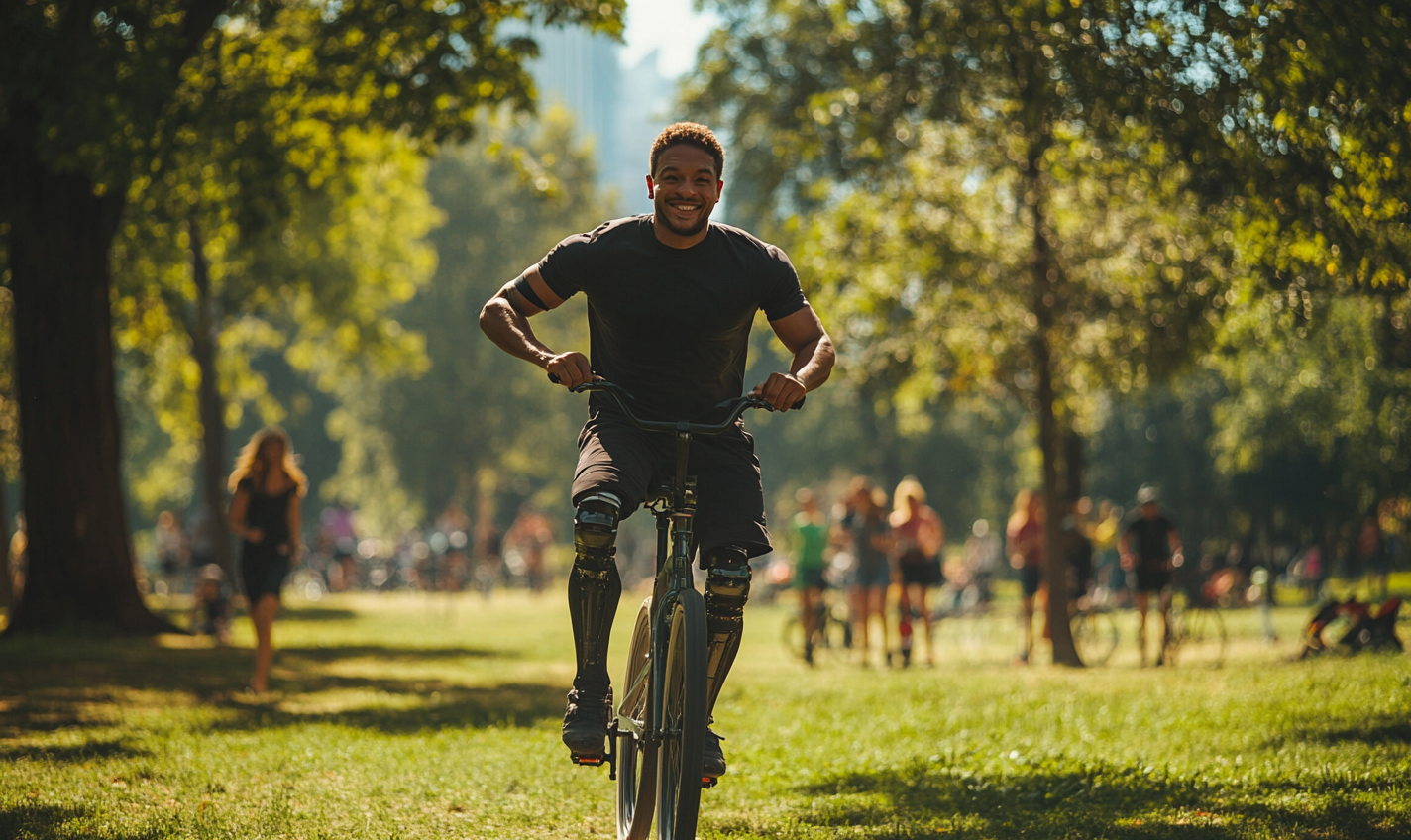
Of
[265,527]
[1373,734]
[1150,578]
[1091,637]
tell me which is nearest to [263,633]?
[265,527]

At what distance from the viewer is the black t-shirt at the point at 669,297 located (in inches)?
182

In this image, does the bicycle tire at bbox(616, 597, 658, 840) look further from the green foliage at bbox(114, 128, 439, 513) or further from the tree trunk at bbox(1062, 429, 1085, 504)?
the tree trunk at bbox(1062, 429, 1085, 504)

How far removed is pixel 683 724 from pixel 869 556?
43.8 feet

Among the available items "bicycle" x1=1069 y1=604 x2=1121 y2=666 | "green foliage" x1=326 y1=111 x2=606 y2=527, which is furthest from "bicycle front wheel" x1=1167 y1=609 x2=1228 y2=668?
"green foliage" x1=326 y1=111 x2=606 y2=527

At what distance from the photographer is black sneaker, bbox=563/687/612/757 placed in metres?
4.54

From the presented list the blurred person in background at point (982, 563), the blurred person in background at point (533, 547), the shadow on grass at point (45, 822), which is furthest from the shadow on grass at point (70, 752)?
the blurred person in background at point (533, 547)

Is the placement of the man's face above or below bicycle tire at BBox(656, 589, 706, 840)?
above

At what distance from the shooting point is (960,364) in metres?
17.2

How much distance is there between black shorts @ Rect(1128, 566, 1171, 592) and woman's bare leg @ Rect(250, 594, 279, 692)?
10099 mm

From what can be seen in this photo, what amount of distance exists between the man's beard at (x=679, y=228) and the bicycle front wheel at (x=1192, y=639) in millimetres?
12952

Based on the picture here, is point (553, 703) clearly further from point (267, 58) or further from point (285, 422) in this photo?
point (285, 422)

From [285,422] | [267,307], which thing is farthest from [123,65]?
[285,422]

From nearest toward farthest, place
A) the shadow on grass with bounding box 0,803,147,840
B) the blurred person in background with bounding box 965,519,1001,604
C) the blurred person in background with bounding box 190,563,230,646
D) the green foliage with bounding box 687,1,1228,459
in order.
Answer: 1. the shadow on grass with bounding box 0,803,147,840
2. the green foliage with bounding box 687,1,1228,459
3. the blurred person in background with bounding box 190,563,230,646
4. the blurred person in background with bounding box 965,519,1001,604

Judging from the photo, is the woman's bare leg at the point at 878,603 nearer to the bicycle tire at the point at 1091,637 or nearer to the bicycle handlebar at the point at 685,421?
the bicycle tire at the point at 1091,637
